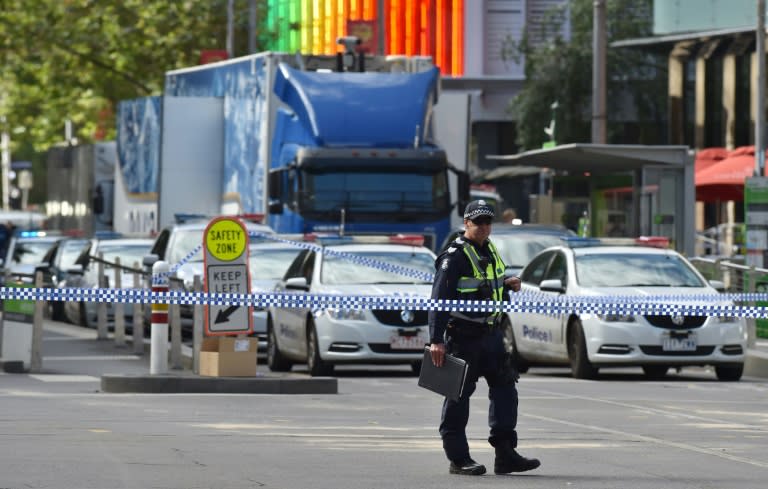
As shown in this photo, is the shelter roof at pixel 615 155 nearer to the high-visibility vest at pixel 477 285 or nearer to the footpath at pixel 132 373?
the footpath at pixel 132 373

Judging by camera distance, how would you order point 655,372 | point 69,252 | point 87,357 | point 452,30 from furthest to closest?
1. point 452,30
2. point 69,252
3. point 87,357
4. point 655,372

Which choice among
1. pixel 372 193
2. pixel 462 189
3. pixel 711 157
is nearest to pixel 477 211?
pixel 372 193

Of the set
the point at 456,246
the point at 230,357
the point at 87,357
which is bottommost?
the point at 87,357

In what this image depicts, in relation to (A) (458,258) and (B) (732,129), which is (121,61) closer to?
(B) (732,129)

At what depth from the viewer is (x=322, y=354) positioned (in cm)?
2216

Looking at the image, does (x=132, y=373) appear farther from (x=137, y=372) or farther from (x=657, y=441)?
(x=657, y=441)

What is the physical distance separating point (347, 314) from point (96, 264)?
38.1ft

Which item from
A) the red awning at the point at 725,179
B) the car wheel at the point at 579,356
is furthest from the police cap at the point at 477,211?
the red awning at the point at 725,179

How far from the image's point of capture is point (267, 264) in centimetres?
2719

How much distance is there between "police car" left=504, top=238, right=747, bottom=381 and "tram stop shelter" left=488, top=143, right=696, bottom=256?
5768 mm

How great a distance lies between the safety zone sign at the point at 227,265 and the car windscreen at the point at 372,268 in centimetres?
320

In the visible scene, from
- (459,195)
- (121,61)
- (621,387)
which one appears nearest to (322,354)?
(621,387)

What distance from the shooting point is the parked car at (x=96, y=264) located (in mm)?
32594

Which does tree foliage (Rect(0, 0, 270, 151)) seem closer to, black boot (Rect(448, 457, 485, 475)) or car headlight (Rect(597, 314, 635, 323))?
car headlight (Rect(597, 314, 635, 323))
